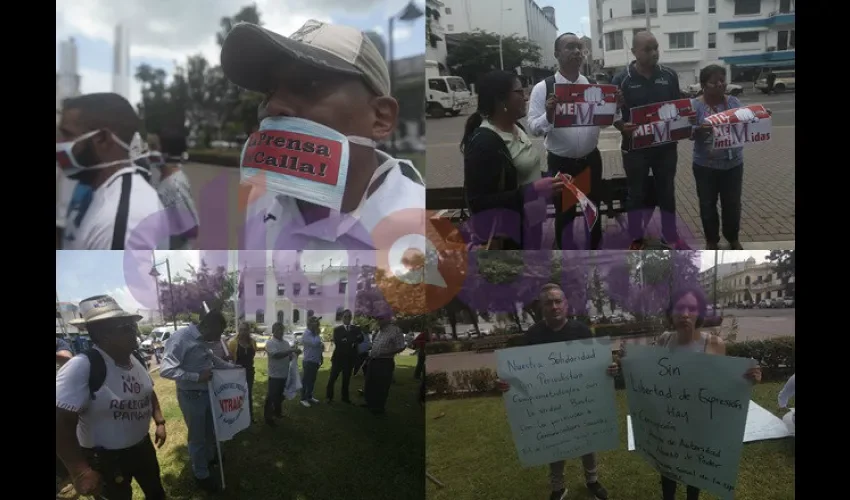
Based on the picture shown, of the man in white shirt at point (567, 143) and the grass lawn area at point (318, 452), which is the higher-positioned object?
the man in white shirt at point (567, 143)

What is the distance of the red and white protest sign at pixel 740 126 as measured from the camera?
3.04 m

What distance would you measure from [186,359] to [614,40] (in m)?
2.59

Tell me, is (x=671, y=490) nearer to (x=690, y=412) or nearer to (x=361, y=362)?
(x=690, y=412)

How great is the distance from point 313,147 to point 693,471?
2.40 meters

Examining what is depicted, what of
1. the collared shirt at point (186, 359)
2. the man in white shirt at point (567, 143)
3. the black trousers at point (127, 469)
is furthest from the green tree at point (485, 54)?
the black trousers at point (127, 469)

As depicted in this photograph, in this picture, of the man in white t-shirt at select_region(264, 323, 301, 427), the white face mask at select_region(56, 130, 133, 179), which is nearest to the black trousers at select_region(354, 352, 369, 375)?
the man in white t-shirt at select_region(264, 323, 301, 427)

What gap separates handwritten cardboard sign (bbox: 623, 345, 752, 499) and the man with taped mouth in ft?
5.08

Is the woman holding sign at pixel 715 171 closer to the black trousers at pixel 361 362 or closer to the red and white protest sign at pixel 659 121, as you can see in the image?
the red and white protest sign at pixel 659 121

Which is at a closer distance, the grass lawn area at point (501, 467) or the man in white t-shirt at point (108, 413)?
the man in white t-shirt at point (108, 413)

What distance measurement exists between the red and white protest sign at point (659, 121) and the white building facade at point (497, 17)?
65cm

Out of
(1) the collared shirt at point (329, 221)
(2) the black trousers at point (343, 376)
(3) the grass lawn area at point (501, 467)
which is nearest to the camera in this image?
(1) the collared shirt at point (329, 221)

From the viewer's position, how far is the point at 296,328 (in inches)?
116

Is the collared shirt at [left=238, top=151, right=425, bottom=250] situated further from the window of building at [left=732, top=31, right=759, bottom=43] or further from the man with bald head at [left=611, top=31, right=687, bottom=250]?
the window of building at [left=732, top=31, right=759, bottom=43]
